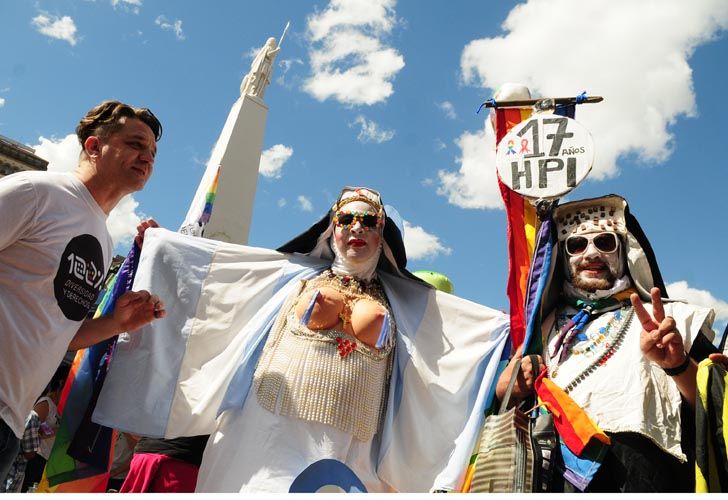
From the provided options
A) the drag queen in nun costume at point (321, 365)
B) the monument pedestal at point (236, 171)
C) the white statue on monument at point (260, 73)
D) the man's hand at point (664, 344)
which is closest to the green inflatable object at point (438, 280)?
the drag queen in nun costume at point (321, 365)

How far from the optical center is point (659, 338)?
2.43 m

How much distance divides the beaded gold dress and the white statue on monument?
39.6 feet

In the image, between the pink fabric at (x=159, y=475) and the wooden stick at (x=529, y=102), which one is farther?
the wooden stick at (x=529, y=102)

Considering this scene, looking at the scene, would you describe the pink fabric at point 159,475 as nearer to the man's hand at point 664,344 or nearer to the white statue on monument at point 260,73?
the man's hand at point 664,344

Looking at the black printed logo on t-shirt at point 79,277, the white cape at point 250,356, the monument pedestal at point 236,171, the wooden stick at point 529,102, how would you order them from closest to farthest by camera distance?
the black printed logo on t-shirt at point 79,277 < the white cape at point 250,356 < the wooden stick at point 529,102 < the monument pedestal at point 236,171

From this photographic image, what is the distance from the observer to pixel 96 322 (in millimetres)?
2828

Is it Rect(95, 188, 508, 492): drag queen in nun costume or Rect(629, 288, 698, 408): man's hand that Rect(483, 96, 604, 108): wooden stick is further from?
Rect(629, 288, 698, 408): man's hand

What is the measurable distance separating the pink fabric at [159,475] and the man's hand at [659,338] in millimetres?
2369

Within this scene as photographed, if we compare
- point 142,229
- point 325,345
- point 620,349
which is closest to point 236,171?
point 142,229

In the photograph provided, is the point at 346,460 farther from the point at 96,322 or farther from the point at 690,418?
the point at 690,418

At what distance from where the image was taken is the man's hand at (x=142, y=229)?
144 inches

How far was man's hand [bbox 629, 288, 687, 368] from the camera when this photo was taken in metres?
2.42

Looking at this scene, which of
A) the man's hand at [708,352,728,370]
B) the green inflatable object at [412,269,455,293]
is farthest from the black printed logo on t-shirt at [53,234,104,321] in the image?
the green inflatable object at [412,269,455,293]

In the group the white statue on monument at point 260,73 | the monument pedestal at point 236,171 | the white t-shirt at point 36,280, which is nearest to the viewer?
the white t-shirt at point 36,280
